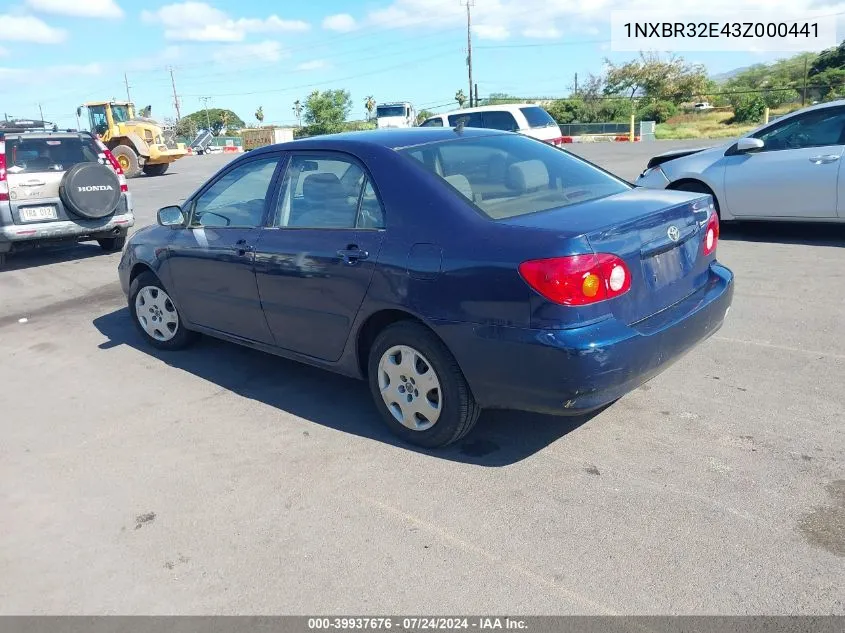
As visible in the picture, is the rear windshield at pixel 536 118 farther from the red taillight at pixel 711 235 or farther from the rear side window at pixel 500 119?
the red taillight at pixel 711 235

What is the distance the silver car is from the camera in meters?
9.18

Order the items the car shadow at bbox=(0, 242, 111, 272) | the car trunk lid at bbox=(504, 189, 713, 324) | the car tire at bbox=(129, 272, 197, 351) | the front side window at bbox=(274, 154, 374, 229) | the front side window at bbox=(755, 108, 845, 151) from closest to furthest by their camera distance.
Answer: the car trunk lid at bbox=(504, 189, 713, 324) < the front side window at bbox=(274, 154, 374, 229) < the car tire at bbox=(129, 272, 197, 351) < the front side window at bbox=(755, 108, 845, 151) < the car shadow at bbox=(0, 242, 111, 272)

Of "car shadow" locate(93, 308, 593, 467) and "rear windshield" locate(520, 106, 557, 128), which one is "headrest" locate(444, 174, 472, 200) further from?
"rear windshield" locate(520, 106, 557, 128)

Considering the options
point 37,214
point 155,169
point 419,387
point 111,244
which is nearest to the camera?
point 419,387

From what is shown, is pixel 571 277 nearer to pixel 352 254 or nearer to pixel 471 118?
pixel 352 254

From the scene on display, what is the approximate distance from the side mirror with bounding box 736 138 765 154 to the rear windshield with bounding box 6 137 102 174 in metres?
8.26

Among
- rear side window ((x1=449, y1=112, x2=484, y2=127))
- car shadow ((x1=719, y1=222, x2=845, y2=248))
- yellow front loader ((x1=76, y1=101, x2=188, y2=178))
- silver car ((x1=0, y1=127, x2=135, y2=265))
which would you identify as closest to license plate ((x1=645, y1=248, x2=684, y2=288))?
car shadow ((x1=719, y1=222, x2=845, y2=248))

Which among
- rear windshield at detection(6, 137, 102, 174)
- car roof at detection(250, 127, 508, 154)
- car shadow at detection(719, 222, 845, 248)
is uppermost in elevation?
rear windshield at detection(6, 137, 102, 174)

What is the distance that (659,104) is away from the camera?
5184 cm

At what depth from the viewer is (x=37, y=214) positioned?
936 cm

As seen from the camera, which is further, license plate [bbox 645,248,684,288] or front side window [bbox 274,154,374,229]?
front side window [bbox 274,154,374,229]

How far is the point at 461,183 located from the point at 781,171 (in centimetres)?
A: 577

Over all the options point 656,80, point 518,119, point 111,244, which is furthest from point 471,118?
point 656,80

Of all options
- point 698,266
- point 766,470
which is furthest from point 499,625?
point 698,266
